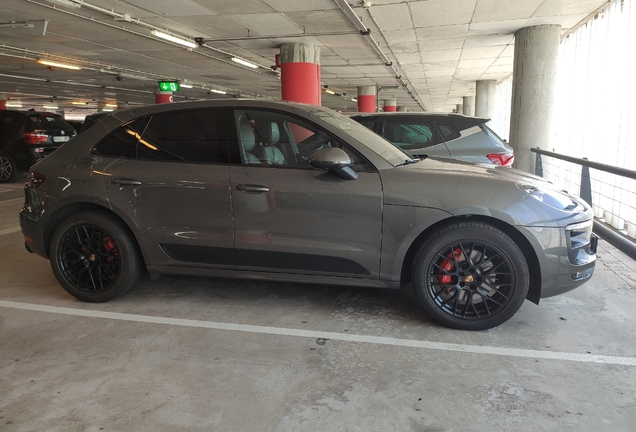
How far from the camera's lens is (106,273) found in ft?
13.1

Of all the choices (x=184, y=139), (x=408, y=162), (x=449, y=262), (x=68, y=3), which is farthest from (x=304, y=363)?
(x=68, y=3)

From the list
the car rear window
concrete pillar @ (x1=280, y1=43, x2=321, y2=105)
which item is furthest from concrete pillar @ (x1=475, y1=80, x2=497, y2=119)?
the car rear window

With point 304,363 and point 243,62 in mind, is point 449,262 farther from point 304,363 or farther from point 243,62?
point 243,62

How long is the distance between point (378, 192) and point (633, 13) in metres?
7.35

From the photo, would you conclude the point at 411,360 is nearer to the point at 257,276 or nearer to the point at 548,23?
the point at 257,276

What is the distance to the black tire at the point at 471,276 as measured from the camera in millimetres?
3311

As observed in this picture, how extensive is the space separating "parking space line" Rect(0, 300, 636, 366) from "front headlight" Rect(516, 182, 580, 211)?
39.2 inches

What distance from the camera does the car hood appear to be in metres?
3.29

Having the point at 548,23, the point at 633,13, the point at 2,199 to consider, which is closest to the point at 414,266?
the point at 633,13

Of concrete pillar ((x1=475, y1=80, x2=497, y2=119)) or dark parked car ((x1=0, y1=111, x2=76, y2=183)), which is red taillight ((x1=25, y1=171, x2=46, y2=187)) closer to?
dark parked car ((x1=0, y1=111, x2=76, y2=183))

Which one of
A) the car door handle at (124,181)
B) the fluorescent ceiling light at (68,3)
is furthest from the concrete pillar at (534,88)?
the car door handle at (124,181)

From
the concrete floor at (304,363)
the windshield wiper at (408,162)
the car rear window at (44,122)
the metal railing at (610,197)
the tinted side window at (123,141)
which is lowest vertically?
the concrete floor at (304,363)

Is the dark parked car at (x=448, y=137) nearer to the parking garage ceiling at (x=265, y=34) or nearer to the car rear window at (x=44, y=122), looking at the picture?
the parking garage ceiling at (x=265, y=34)

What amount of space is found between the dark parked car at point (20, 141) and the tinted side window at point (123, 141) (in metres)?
9.36
